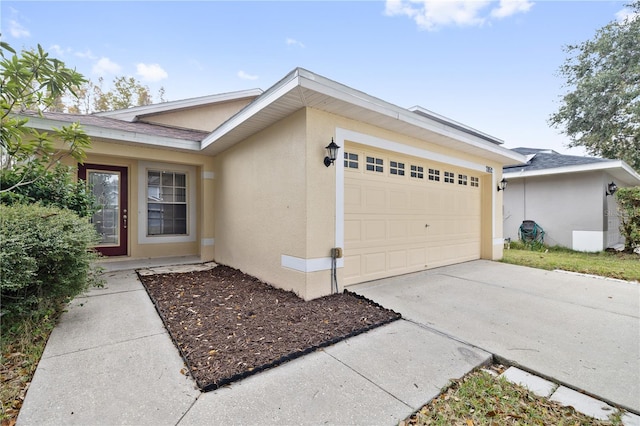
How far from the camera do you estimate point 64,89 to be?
313 centimetres

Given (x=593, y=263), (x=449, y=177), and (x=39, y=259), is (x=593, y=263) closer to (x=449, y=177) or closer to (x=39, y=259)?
(x=449, y=177)

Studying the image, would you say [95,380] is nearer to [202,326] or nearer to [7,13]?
[202,326]

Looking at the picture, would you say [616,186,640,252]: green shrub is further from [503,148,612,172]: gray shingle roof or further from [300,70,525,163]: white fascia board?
[300,70,525,163]: white fascia board

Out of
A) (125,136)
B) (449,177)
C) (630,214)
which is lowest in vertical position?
(630,214)

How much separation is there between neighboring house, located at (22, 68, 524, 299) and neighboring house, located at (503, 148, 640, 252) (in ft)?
11.2

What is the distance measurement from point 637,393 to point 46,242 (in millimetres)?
5183

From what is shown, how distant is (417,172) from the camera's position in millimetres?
5695

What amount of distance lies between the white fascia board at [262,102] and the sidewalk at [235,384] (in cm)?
299

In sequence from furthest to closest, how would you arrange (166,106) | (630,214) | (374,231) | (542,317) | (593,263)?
(166,106)
(630,214)
(593,263)
(374,231)
(542,317)

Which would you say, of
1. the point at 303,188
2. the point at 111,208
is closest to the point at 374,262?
the point at 303,188

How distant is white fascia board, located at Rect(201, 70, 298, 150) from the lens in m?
3.27

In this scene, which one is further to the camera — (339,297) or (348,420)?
(339,297)

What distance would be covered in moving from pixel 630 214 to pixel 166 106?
1392cm

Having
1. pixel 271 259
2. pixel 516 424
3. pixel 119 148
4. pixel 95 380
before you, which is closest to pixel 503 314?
pixel 516 424
